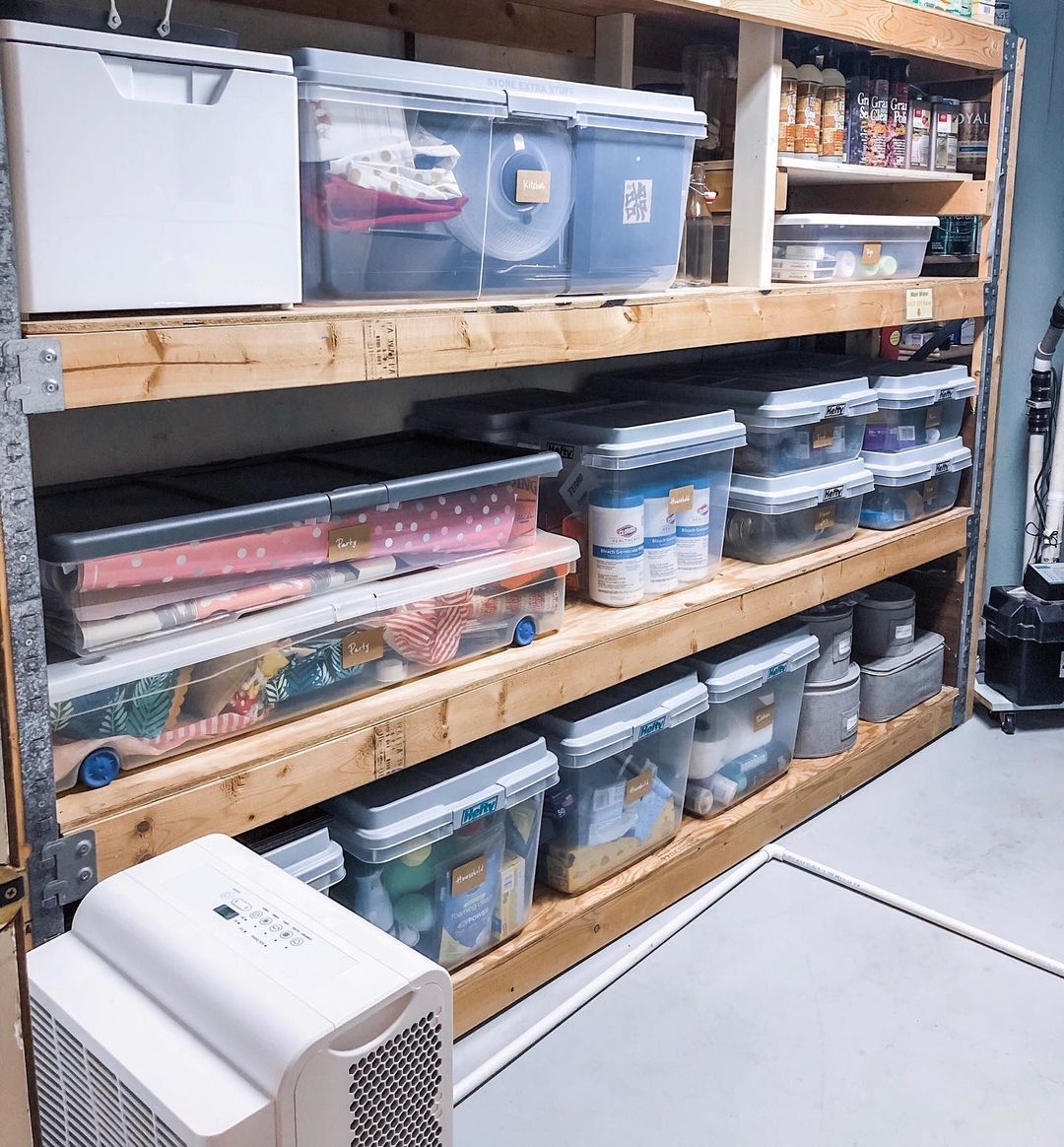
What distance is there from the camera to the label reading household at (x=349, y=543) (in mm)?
1735

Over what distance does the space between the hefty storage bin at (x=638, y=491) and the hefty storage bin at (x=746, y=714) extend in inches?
9.0

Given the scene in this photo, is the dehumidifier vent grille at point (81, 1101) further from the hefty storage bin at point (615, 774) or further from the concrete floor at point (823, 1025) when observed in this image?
the hefty storage bin at point (615, 774)

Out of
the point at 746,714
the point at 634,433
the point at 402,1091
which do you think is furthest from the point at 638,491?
the point at 402,1091

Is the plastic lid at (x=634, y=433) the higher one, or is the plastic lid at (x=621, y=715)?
the plastic lid at (x=634, y=433)

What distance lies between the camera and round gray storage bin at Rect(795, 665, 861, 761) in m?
2.84

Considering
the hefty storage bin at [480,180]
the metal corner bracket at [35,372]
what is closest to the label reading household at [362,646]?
the hefty storage bin at [480,180]

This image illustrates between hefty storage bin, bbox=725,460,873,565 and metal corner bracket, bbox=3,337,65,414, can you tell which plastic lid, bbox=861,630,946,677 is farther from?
metal corner bracket, bbox=3,337,65,414

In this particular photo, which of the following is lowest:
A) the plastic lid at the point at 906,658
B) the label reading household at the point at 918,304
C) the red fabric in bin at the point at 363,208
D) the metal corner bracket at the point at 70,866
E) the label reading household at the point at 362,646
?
the plastic lid at the point at 906,658

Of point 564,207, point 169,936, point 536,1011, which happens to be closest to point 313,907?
point 169,936

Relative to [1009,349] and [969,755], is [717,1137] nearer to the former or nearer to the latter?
[969,755]

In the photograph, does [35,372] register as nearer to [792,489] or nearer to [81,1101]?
[81,1101]

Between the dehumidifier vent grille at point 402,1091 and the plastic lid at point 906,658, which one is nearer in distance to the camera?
the dehumidifier vent grille at point 402,1091

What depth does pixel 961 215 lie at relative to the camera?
116 inches

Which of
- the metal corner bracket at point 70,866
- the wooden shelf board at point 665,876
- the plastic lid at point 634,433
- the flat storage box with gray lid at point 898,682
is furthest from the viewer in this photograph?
the flat storage box with gray lid at point 898,682
